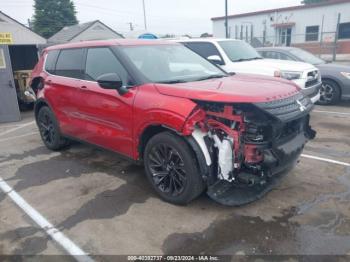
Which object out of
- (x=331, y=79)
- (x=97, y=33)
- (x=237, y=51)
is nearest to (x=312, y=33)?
(x=97, y=33)

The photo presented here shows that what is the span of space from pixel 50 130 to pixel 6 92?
13.0 feet

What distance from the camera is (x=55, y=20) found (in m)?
42.4

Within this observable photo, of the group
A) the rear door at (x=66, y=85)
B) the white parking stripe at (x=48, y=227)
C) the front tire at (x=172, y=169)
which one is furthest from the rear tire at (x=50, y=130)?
the front tire at (x=172, y=169)

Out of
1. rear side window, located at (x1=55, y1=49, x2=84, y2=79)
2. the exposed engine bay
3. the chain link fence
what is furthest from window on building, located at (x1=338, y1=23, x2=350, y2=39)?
the exposed engine bay

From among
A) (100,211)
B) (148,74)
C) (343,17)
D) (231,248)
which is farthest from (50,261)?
(343,17)

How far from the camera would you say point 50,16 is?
42281 mm

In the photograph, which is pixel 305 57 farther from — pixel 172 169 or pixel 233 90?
pixel 172 169

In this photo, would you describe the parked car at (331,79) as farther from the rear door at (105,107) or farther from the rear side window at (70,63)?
the rear door at (105,107)

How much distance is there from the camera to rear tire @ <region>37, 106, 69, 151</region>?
560 cm

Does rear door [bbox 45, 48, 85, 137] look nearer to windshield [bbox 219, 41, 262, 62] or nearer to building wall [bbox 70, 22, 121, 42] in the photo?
windshield [bbox 219, 41, 262, 62]

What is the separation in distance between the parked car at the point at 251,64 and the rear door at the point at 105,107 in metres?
3.32

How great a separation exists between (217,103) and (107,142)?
179 centimetres

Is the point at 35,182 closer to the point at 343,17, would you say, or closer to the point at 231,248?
the point at 231,248

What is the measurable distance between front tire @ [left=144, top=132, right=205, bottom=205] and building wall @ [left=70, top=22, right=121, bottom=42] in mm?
22074
